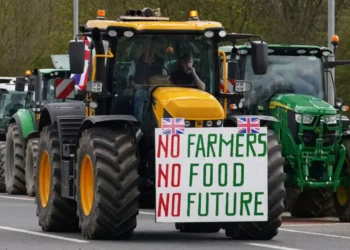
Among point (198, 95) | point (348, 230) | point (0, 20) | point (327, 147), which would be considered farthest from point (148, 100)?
point (0, 20)

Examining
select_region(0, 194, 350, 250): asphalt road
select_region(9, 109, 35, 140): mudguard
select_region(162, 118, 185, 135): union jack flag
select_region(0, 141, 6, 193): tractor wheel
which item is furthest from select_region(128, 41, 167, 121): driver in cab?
select_region(0, 141, 6, 193): tractor wheel

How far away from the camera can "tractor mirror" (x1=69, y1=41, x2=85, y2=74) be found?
17891mm

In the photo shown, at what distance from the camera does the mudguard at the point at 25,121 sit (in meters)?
32.1

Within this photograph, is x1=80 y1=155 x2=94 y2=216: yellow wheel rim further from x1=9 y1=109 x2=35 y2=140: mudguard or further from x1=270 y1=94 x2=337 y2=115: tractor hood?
x1=9 y1=109 x2=35 y2=140: mudguard

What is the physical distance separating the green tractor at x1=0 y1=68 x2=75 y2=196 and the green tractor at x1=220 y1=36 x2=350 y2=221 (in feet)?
24.9

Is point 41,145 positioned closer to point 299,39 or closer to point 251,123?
point 251,123

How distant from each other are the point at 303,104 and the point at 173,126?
6242mm

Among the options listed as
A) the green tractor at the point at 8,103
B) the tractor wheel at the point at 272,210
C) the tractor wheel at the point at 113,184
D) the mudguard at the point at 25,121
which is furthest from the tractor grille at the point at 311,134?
the green tractor at the point at 8,103

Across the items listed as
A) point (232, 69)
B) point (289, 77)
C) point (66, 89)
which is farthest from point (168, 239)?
point (289, 77)

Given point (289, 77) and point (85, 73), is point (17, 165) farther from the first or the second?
point (85, 73)

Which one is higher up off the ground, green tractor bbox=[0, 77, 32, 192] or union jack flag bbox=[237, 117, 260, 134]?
union jack flag bbox=[237, 117, 260, 134]

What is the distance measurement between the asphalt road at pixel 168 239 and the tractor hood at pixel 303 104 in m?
1.63

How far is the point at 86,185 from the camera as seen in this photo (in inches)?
712

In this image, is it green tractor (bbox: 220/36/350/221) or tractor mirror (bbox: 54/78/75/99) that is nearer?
tractor mirror (bbox: 54/78/75/99)
